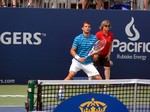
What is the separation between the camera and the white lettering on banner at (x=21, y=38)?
38.5 ft

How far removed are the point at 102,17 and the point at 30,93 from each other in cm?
767

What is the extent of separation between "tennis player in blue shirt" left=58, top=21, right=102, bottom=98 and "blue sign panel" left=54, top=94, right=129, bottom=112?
468 cm

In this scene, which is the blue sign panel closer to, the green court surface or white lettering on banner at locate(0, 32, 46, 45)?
the green court surface

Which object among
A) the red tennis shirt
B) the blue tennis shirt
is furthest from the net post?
the red tennis shirt

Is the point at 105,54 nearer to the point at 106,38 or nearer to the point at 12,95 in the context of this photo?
the point at 106,38

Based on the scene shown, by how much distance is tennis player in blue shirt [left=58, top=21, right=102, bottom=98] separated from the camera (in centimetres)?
940

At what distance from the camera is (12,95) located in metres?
10.5

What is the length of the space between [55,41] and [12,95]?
210cm

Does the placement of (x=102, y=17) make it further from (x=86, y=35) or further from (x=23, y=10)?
(x=86, y=35)

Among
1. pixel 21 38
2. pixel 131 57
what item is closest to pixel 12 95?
pixel 21 38

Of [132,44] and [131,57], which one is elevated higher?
[132,44]

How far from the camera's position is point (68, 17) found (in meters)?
12.0

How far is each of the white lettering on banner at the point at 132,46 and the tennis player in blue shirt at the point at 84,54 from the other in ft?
8.74

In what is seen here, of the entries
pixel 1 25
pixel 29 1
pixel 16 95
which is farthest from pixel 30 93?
pixel 29 1
